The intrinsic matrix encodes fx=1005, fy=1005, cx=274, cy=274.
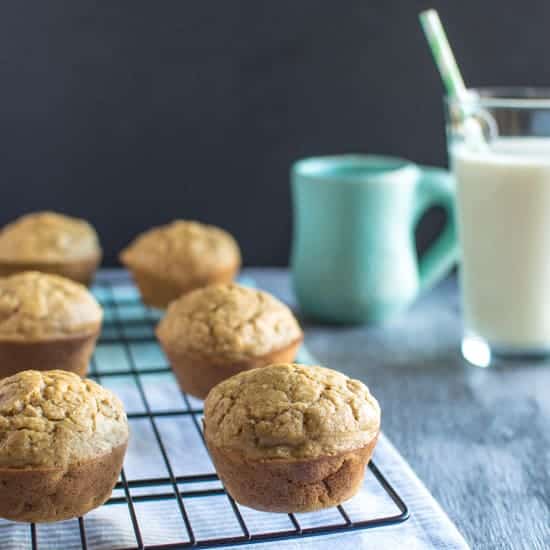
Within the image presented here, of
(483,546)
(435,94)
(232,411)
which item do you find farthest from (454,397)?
(435,94)

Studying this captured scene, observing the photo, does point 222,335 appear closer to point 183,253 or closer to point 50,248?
point 183,253

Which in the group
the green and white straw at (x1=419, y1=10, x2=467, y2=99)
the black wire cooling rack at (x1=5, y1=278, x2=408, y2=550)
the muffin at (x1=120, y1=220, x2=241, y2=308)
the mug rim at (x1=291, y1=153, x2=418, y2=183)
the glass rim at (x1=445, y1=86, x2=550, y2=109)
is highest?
the green and white straw at (x1=419, y1=10, x2=467, y2=99)

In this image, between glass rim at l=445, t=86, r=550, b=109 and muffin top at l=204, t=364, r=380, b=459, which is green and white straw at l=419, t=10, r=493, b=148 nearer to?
glass rim at l=445, t=86, r=550, b=109

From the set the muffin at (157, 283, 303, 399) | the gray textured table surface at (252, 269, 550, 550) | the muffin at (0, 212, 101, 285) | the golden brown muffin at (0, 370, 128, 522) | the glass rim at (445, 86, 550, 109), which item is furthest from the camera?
the muffin at (0, 212, 101, 285)

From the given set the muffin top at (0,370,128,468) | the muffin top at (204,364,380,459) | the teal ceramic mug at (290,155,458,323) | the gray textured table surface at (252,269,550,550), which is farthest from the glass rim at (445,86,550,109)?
the muffin top at (0,370,128,468)

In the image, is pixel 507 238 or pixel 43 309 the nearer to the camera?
pixel 43 309

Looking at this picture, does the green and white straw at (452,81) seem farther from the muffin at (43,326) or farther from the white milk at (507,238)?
the muffin at (43,326)

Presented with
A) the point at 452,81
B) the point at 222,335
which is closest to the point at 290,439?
the point at 222,335
